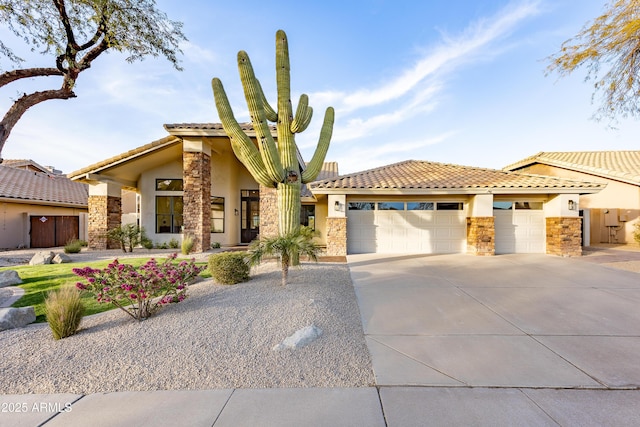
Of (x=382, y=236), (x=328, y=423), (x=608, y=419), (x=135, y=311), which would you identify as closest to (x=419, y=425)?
(x=328, y=423)

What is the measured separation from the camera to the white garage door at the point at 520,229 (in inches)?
448

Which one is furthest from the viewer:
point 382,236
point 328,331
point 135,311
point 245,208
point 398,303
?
point 245,208

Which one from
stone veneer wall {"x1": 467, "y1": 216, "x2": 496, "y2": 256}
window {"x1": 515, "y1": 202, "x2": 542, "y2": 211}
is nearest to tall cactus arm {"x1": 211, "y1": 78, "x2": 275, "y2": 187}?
stone veneer wall {"x1": 467, "y1": 216, "x2": 496, "y2": 256}

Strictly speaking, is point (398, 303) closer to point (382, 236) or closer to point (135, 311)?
point (135, 311)

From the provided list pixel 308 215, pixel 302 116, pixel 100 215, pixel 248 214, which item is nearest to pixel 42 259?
pixel 100 215

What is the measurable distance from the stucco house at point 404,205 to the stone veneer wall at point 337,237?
1.6 inches

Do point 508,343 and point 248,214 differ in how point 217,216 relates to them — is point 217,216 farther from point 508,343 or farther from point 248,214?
point 508,343

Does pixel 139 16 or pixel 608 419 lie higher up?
pixel 139 16

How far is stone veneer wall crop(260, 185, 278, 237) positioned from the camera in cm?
1132

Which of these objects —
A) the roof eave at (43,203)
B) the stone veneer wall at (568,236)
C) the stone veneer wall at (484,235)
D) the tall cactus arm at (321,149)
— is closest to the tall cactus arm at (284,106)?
the tall cactus arm at (321,149)

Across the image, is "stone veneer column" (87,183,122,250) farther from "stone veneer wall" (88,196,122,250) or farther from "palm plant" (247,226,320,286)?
"palm plant" (247,226,320,286)

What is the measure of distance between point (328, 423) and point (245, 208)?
14217 mm

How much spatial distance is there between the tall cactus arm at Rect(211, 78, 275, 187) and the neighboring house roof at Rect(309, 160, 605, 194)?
387 cm

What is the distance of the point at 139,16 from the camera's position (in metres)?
7.82
